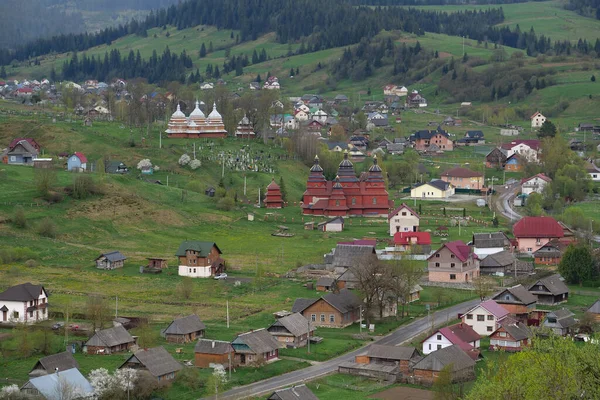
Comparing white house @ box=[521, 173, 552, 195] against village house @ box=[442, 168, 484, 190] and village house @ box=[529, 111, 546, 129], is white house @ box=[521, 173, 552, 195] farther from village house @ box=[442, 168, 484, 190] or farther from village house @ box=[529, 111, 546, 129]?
village house @ box=[529, 111, 546, 129]

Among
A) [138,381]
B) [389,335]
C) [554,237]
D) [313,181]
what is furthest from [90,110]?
[138,381]

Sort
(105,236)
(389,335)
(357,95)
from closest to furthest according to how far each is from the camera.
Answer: (389,335) < (105,236) < (357,95)

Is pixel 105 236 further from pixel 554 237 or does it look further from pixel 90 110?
pixel 90 110

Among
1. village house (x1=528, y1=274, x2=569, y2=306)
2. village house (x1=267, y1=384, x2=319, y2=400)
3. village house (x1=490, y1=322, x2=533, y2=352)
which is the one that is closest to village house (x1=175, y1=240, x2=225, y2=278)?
village house (x1=528, y1=274, x2=569, y2=306)

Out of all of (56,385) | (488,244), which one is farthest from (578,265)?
(56,385)

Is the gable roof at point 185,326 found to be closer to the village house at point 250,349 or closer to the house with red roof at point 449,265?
the village house at point 250,349

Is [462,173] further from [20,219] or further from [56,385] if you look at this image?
[56,385]

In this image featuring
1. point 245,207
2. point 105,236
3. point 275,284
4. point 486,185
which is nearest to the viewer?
point 275,284
